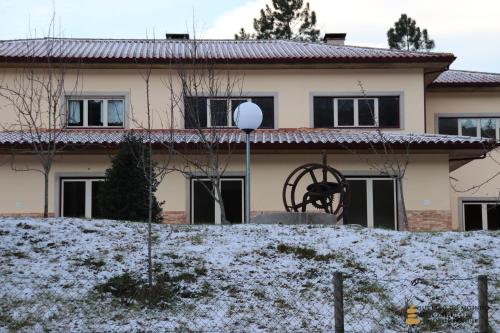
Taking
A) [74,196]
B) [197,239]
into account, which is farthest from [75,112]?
[197,239]

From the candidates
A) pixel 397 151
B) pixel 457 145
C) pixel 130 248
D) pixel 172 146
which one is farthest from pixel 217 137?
pixel 130 248

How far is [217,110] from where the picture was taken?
2106cm

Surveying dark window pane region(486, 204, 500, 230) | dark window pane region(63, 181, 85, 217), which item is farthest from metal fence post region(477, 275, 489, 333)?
dark window pane region(486, 204, 500, 230)

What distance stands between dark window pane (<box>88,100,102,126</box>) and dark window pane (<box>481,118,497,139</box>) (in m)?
12.5

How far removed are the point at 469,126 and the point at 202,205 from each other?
Answer: 404 inches

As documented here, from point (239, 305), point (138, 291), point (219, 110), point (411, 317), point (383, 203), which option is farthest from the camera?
point (219, 110)

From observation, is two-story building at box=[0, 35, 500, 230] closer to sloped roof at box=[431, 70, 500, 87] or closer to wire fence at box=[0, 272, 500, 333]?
sloped roof at box=[431, 70, 500, 87]

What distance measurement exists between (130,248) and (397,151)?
33.7 ft

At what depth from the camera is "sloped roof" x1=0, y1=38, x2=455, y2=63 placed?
72.4ft

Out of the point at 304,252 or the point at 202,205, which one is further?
the point at 202,205

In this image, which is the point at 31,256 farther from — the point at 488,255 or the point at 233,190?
the point at 233,190

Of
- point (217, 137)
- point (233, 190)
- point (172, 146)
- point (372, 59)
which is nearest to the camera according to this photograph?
point (172, 146)

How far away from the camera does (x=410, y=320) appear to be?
363 inches

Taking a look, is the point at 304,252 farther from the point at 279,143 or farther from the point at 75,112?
the point at 75,112
